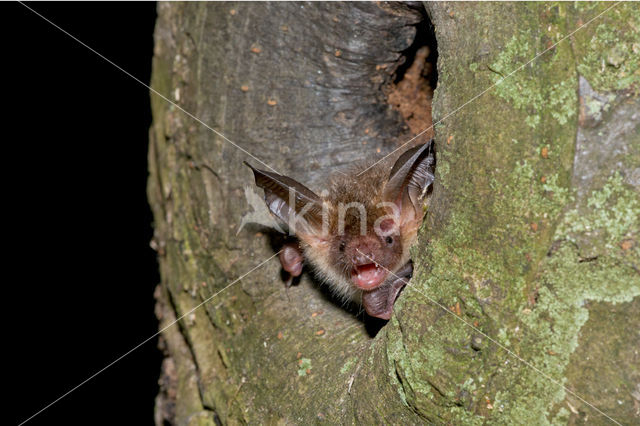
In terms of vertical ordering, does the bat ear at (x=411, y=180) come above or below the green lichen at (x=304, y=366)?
above

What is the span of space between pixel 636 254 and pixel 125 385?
21.4 feet

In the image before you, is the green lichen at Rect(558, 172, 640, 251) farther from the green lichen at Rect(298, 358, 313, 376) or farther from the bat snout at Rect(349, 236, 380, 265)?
the bat snout at Rect(349, 236, 380, 265)

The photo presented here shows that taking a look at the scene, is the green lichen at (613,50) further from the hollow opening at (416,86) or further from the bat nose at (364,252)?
the hollow opening at (416,86)

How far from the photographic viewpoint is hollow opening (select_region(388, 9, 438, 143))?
371 centimetres

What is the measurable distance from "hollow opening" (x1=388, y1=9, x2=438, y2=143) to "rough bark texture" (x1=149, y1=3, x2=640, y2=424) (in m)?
0.42

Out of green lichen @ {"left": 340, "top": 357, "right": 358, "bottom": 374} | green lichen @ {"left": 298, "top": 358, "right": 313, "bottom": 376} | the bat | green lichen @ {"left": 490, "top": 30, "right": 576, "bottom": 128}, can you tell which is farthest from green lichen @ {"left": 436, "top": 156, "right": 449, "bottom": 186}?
green lichen @ {"left": 298, "top": 358, "right": 313, "bottom": 376}

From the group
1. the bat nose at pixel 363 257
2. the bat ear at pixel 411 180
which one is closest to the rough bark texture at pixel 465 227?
the bat nose at pixel 363 257

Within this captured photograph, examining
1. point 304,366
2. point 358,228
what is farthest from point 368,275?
point 304,366

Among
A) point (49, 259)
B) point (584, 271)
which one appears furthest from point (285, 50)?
point (49, 259)

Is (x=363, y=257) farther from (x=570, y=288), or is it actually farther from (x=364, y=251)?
(x=570, y=288)

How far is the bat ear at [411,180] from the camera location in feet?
8.83

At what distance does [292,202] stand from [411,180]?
0.67 meters

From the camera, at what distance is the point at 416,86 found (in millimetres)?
3879

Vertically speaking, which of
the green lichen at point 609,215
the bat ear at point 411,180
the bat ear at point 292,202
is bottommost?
the bat ear at point 292,202
